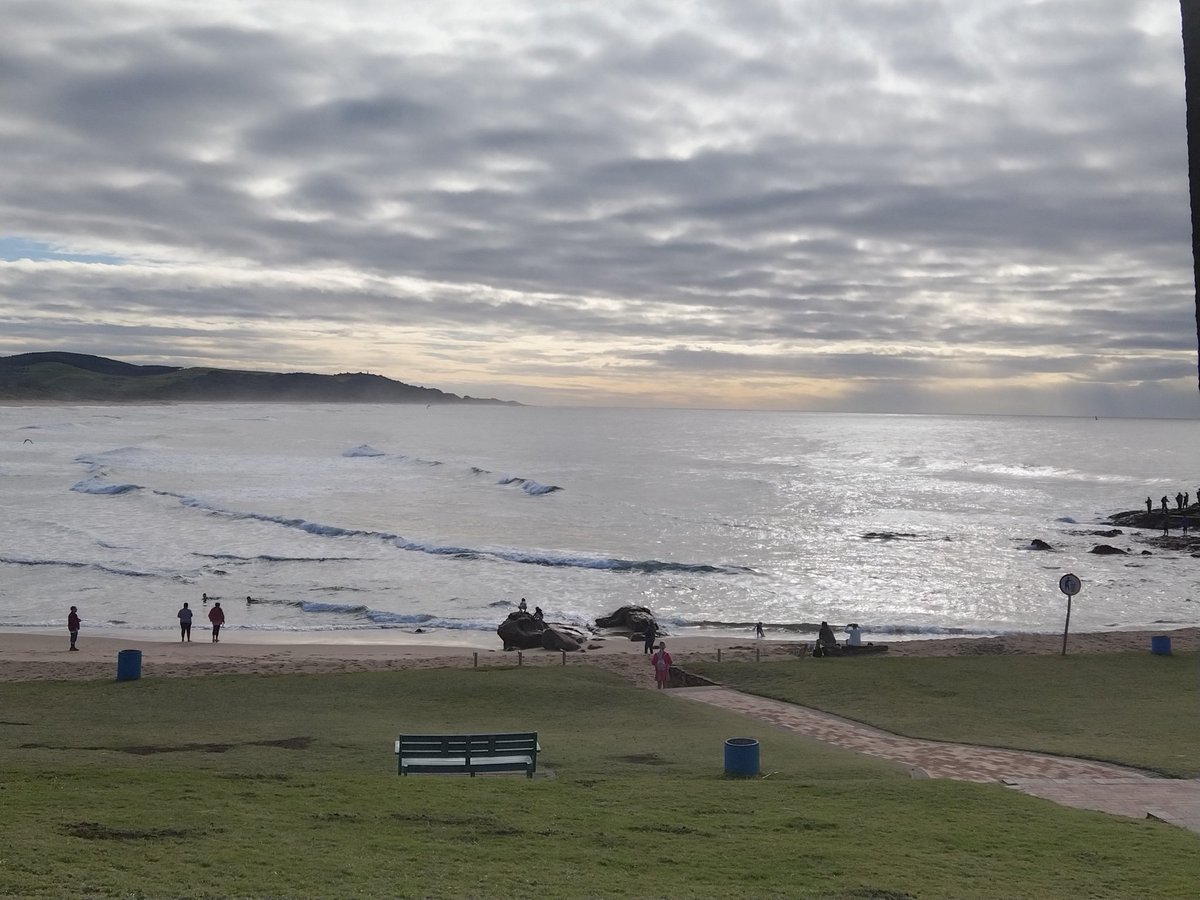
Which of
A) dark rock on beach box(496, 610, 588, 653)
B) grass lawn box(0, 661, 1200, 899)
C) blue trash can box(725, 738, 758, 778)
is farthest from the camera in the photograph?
dark rock on beach box(496, 610, 588, 653)

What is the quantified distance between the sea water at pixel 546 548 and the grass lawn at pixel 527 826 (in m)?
20.9

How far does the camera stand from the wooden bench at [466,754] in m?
13.6

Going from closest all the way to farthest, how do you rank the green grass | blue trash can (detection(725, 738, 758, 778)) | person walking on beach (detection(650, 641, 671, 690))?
1. blue trash can (detection(725, 738, 758, 778))
2. the green grass
3. person walking on beach (detection(650, 641, 671, 690))

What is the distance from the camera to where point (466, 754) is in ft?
44.8

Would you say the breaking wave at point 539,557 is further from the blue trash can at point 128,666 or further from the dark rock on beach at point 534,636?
the blue trash can at point 128,666

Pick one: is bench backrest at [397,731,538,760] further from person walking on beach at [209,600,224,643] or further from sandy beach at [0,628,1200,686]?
person walking on beach at [209,600,224,643]

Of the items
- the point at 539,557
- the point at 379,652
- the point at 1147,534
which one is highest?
the point at 1147,534

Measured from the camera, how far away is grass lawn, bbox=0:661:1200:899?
892 cm

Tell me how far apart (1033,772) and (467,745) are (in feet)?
28.8

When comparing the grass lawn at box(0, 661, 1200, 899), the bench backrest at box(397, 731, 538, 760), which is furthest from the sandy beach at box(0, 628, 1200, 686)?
the bench backrest at box(397, 731, 538, 760)

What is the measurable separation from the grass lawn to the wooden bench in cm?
38

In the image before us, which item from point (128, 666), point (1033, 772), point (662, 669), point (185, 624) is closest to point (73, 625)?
point (185, 624)

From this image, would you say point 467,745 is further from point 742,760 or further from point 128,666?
point 128,666

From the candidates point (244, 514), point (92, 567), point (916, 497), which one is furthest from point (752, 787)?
point (916, 497)
